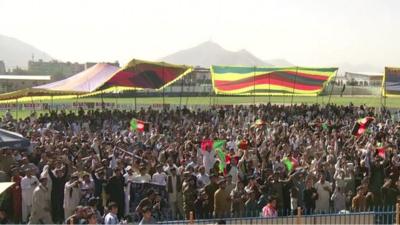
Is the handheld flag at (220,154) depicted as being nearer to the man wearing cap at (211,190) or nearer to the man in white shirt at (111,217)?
the man wearing cap at (211,190)

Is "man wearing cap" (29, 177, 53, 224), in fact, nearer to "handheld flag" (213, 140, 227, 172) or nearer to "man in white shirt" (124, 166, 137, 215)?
"man in white shirt" (124, 166, 137, 215)

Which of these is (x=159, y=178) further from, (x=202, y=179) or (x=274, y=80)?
(x=274, y=80)

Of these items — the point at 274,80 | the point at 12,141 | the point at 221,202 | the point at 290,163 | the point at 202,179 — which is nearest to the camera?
the point at 221,202

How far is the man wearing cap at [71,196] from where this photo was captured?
32.3 ft

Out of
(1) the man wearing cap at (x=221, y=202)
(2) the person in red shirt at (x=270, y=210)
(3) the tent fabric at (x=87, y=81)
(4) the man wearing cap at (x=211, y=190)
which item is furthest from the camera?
(3) the tent fabric at (x=87, y=81)

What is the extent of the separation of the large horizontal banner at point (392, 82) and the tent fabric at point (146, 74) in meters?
9.27

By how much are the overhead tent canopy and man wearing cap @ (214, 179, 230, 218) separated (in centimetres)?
1454

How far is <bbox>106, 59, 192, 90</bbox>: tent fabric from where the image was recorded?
939 inches

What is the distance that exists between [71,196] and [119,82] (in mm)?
14274

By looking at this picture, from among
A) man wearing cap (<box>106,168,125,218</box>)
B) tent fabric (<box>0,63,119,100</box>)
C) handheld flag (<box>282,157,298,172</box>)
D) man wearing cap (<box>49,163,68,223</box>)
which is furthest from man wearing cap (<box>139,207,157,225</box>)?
tent fabric (<box>0,63,119,100</box>)

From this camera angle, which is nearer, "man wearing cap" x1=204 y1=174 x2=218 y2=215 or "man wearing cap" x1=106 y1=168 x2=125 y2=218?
"man wearing cap" x1=204 y1=174 x2=218 y2=215

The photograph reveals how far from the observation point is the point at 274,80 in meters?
27.0

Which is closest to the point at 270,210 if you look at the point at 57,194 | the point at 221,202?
the point at 221,202

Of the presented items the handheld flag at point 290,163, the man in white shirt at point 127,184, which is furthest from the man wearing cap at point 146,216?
the handheld flag at point 290,163
